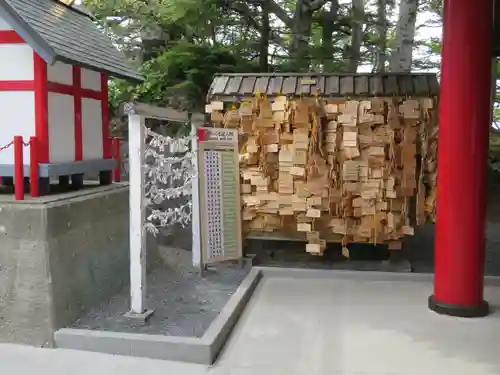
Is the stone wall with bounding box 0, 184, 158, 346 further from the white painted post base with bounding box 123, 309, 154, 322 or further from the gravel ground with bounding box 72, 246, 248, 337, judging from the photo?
the white painted post base with bounding box 123, 309, 154, 322

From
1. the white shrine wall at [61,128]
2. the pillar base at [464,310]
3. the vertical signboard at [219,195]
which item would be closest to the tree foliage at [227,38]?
the vertical signboard at [219,195]

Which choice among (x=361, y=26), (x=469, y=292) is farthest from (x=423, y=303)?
(x=361, y=26)

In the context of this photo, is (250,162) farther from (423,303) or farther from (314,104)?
(423,303)

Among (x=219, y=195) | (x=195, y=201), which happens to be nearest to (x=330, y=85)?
(x=219, y=195)

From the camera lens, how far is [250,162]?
688 cm

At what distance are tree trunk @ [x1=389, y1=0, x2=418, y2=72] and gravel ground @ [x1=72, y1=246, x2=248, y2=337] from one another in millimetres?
5204

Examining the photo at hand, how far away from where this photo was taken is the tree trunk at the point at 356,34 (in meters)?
11.5

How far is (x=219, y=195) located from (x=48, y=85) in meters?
2.34

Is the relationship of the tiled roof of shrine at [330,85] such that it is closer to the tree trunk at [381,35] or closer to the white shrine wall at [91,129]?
the white shrine wall at [91,129]

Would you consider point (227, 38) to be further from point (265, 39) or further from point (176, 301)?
point (176, 301)

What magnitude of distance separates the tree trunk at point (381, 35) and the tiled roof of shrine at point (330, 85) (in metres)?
5.37

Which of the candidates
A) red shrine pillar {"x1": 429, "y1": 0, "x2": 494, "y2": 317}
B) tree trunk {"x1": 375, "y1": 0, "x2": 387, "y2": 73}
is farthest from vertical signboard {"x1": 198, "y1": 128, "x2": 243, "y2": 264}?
tree trunk {"x1": 375, "y1": 0, "x2": 387, "y2": 73}

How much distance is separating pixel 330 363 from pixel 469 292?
183cm

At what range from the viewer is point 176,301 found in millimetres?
5340
